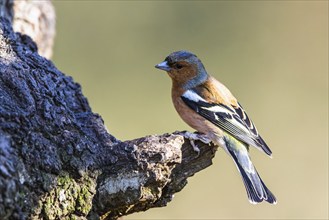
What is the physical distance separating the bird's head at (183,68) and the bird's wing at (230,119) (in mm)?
362

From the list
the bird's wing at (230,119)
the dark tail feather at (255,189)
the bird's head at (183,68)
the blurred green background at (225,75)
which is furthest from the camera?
the blurred green background at (225,75)

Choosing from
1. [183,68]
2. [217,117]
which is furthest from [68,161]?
[183,68]

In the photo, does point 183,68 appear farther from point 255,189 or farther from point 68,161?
point 68,161


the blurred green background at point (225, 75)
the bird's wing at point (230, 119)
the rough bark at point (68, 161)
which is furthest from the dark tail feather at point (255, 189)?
the blurred green background at point (225, 75)

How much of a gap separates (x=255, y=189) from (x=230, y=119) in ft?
2.11

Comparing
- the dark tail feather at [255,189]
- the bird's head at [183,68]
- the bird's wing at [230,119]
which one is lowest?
the dark tail feather at [255,189]

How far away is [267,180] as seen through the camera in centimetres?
827

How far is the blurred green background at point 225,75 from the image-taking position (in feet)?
26.8

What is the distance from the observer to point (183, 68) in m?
5.79

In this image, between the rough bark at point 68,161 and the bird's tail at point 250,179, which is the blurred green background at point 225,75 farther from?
the rough bark at point 68,161

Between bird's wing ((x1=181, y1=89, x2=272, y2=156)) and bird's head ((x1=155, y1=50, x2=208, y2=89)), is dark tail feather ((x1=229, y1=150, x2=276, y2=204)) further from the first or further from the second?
bird's head ((x1=155, y1=50, x2=208, y2=89))

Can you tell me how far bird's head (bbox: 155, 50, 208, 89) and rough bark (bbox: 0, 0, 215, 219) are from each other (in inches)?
52.6

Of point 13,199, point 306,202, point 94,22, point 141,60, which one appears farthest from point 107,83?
point 13,199

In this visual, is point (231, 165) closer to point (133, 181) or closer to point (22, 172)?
point (133, 181)
